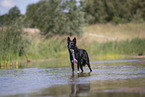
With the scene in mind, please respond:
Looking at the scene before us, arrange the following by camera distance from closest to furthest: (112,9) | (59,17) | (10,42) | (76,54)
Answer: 1. (76,54)
2. (10,42)
3. (59,17)
4. (112,9)

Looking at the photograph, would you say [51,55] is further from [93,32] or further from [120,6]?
[120,6]

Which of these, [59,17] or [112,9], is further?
[112,9]

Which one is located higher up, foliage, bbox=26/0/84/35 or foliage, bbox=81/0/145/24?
foliage, bbox=81/0/145/24

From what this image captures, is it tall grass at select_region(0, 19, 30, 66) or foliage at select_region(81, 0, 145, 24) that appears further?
foliage at select_region(81, 0, 145, 24)

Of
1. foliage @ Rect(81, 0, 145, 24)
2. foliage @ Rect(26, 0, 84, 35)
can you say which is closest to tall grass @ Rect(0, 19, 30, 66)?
foliage @ Rect(26, 0, 84, 35)

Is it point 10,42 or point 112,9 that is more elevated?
point 112,9

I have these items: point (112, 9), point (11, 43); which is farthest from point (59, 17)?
point (112, 9)

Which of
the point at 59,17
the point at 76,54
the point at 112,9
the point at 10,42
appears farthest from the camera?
the point at 112,9

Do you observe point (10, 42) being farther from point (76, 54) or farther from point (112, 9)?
point (112, 9)

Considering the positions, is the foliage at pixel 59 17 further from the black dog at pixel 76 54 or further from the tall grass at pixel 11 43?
the black dog at pixel 76 54

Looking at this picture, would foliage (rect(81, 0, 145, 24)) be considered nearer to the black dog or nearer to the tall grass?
the tall grass

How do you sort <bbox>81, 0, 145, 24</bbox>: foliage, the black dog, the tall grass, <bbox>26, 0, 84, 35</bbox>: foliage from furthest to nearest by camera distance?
1. <bbox>81, 0, 145, 24</bbox>: foliage
2. <bbox>26, 0, 84, 35</bbox>: foliage
3. the tall grass
4. the black dog

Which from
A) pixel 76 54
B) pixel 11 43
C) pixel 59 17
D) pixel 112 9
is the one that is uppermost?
pixel 112 9

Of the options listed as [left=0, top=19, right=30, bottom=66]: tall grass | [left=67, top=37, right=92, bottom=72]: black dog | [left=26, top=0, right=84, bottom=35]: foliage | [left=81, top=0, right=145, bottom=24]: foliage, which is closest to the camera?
[left=67, top=37, right=92, bottom=72]: black dog
